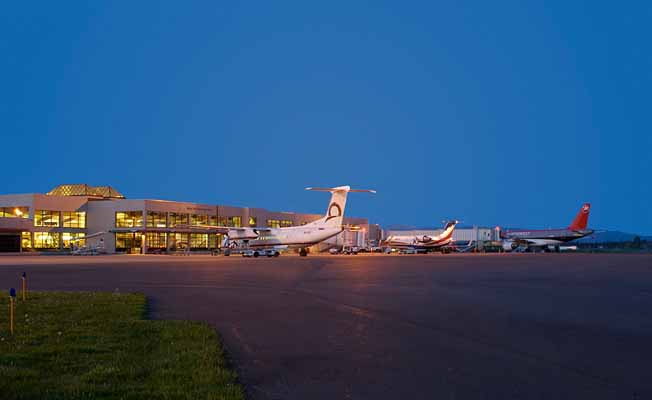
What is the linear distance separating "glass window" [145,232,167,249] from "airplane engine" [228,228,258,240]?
29.9m

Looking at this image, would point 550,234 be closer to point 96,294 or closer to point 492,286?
point 492,286

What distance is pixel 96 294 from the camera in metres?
17.2

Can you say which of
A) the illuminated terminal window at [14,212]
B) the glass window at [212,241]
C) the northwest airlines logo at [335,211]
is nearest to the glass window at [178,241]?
the glass window at [212,241]

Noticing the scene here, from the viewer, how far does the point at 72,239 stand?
3376 inches

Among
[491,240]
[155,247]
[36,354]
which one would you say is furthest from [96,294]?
[491,240]

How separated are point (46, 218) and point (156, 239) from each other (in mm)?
16456

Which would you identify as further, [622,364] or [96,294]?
[96,294]

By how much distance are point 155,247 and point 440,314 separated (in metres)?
80.8

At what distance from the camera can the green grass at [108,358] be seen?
21.4ft

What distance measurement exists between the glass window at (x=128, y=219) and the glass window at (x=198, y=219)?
1057 centimetres

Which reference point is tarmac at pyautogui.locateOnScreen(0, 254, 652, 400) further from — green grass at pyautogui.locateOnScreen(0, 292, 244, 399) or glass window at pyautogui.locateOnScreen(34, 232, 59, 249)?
glass window at pyautogui.locateOnScreen(34, 232, 59, 249)

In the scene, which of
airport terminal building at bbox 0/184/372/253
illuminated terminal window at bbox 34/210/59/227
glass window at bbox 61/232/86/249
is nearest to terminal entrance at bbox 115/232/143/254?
airport terminal building at bbox 0/184/372/253

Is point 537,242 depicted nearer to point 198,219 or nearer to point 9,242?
point 198,219

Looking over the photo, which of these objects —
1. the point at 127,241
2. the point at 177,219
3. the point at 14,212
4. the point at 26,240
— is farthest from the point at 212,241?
the point at 14,212
